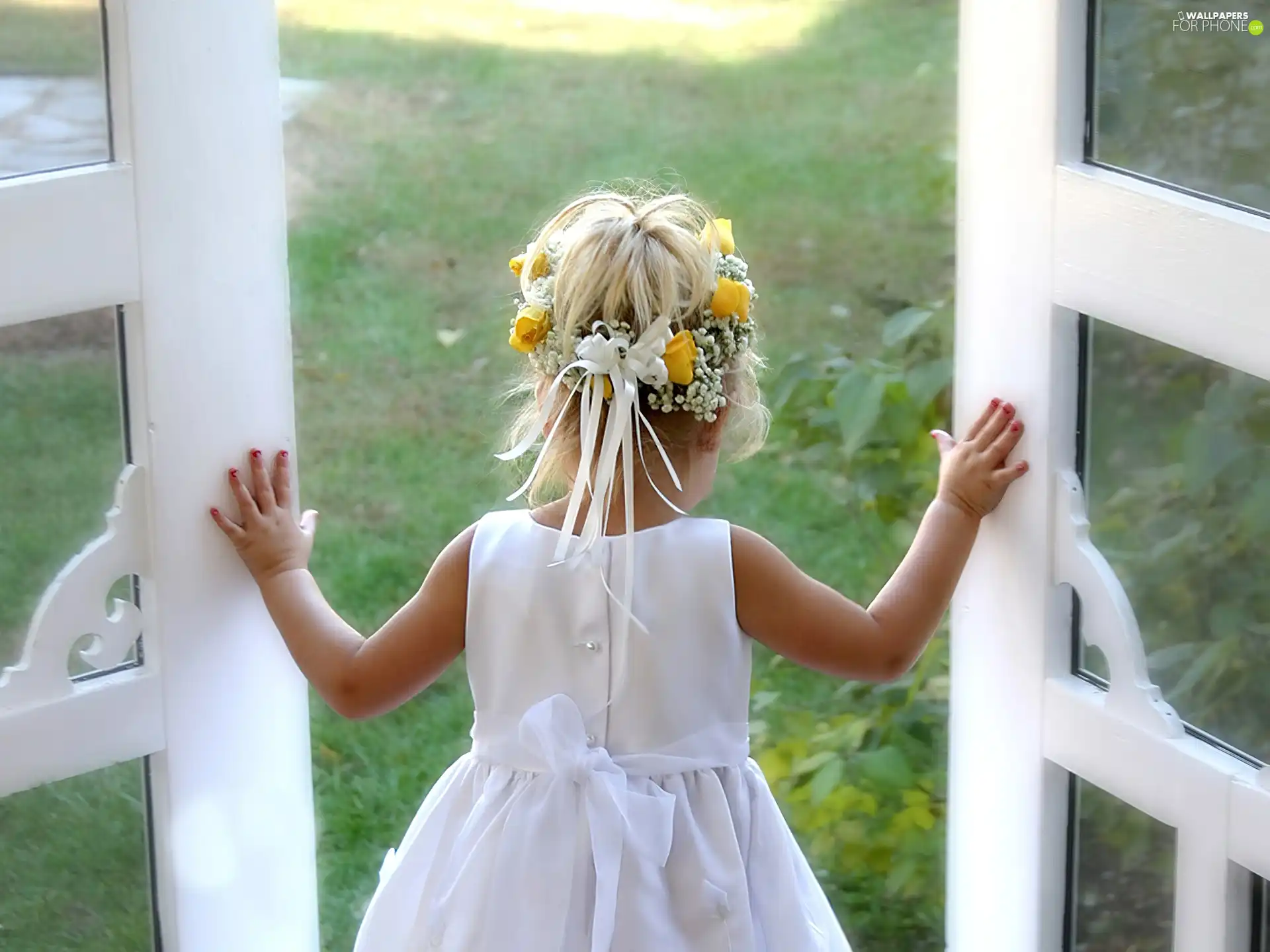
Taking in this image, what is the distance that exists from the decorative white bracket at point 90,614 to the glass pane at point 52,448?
0.02m

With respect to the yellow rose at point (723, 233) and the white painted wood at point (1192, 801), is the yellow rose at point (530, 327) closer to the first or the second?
the yellow rose at point (723, 233)

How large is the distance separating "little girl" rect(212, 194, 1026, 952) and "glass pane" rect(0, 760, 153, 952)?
9.7 inches

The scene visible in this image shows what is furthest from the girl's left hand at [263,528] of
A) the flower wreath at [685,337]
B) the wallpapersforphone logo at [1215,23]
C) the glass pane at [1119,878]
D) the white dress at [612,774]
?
the wallpapersforphone logo at [1215,23]

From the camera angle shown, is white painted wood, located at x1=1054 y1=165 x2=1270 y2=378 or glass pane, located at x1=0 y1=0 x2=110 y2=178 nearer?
white painted wood, located at x1=1054 y1=165 x2=1270 y2=378

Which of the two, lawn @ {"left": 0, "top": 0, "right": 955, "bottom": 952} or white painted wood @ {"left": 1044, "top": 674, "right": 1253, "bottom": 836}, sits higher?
lawn @ {"left": 0, "top": 0, "right": 955, "bottom": 952}

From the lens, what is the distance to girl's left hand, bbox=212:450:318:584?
64.8 inches

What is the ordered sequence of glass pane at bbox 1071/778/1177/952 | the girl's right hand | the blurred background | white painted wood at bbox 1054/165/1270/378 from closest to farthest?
white painted wood at bbox 1054/165/1270/378 < glass pane at bbox 1071/778/1177/952 < the girl's right hand < the blurred background

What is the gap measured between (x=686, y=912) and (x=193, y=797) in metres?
0.54

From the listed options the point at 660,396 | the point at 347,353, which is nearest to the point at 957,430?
the point at 660,396

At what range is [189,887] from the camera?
1674 mm

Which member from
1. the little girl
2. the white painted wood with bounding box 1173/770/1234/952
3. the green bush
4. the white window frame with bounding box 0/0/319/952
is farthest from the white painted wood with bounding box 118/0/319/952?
the white painted wood with bounding box 1173/770/1234/952

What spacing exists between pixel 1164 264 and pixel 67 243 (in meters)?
0.98

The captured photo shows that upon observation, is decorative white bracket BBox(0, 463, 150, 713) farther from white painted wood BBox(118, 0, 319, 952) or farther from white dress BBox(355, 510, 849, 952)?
white dress BBox(355, 510, 849, 952)

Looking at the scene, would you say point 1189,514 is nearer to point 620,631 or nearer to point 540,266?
point 620,631
